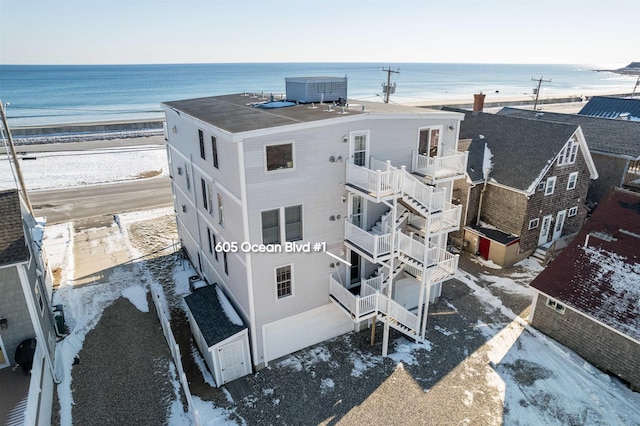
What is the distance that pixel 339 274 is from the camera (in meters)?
18.1

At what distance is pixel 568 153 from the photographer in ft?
85.8

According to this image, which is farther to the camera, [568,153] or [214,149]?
[568,153]

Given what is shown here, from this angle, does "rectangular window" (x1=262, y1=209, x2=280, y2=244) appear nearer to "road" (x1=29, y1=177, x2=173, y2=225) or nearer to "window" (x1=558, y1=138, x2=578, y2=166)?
"window" (x1=558, y1=138, x2=578, y2=166)

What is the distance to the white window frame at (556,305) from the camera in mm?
18594

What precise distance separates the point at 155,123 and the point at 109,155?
97.8ft

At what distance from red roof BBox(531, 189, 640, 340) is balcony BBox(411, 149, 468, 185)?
713 cm

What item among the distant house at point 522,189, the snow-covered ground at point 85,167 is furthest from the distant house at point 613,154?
the snow-covered ground at point 85,167

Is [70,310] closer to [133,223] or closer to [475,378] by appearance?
[133,223]

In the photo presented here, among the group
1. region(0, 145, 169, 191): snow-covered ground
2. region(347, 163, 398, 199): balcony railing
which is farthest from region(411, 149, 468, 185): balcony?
region(0, 145, 169, 191): snow-covered ground

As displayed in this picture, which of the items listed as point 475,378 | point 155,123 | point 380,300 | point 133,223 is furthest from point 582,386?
point 155,123

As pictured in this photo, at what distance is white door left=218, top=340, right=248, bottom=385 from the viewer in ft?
52.3

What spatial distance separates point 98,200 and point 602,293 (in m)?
40.4

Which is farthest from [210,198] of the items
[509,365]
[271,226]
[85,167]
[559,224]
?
[85,167]

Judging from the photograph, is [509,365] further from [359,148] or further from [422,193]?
[359,148]
